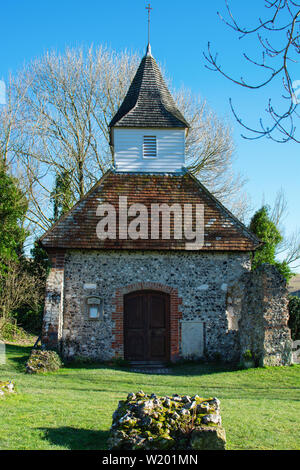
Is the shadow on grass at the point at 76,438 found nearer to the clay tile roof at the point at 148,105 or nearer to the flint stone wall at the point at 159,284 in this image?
the flint stone wall at the point at 159,284

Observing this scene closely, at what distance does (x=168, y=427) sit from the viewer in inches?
219

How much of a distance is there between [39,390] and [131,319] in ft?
17.5

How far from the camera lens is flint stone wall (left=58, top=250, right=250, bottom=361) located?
14125 mm

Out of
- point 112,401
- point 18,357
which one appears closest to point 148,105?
point 18,357

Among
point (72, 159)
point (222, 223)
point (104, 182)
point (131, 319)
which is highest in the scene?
point (72, 159)

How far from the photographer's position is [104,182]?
16.0 m

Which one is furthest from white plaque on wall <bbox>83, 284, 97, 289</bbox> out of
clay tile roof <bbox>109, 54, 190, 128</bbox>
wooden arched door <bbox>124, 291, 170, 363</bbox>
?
clay tile roof <bbox>109, 54, 190, 128</bbox>

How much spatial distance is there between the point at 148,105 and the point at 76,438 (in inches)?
545

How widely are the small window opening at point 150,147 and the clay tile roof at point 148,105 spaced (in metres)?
0.43

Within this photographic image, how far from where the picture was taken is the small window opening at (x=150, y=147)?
667 inches

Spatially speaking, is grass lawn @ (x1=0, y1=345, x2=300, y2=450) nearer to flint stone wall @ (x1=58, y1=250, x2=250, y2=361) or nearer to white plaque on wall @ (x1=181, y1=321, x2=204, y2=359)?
white plaque on wall @ (x1=181, y1=321, x2=204, y2=359)

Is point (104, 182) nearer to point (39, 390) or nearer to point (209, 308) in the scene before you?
point (209, 308)

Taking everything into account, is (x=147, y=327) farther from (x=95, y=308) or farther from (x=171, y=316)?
(x=95, y=308)
